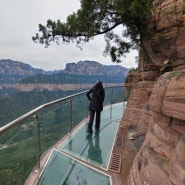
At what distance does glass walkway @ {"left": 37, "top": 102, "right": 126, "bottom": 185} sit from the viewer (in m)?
2.81

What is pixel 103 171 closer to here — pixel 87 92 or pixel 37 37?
pixel 87 92

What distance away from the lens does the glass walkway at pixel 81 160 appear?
281 centimetres

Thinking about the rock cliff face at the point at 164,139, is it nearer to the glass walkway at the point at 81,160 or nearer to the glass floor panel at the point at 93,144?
the glass walkway at the point at 81,160

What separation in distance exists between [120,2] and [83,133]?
13.9 ft

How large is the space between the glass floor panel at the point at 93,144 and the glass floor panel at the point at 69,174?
0.90 ft

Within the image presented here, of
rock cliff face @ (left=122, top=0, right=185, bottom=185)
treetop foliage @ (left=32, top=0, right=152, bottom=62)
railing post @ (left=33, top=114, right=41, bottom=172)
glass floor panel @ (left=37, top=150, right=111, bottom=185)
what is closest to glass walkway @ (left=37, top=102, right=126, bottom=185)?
glass floor panel @ (left=37, top=150, right=111, bottom=185)

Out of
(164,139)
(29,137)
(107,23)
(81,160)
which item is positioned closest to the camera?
(164,139)

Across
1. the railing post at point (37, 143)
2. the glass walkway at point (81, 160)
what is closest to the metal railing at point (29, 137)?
the railing post at point (37, 143)

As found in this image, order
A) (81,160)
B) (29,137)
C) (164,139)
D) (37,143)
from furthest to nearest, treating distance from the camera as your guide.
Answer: (81,160) → (37,143) → (29,137) → (164,139)

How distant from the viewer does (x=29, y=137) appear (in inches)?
104

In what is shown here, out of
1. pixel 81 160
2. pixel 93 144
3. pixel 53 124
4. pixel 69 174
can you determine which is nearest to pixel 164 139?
pixel 69 174

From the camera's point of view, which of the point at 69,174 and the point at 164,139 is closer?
the point at 164,139

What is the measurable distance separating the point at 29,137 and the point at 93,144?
1795mm

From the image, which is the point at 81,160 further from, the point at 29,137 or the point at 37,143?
the point at 29,137
